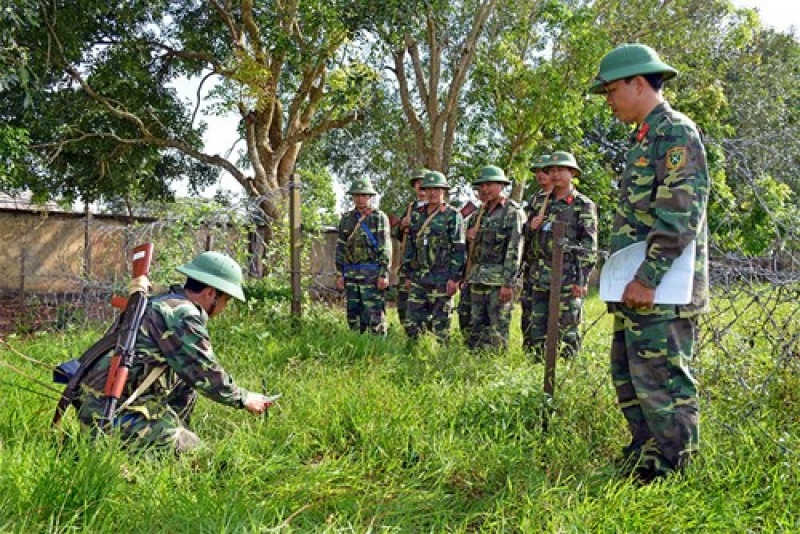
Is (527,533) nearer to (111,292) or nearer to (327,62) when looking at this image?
(111,292)

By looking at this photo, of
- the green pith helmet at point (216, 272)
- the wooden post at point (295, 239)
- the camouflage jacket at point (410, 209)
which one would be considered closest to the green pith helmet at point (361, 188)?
the camouflage jacket at point (410, 209)

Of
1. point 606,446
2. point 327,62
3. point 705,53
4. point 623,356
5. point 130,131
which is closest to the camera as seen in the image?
point 623,356

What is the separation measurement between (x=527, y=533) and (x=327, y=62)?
33.2 feet

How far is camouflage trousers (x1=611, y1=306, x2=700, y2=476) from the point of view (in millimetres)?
3008

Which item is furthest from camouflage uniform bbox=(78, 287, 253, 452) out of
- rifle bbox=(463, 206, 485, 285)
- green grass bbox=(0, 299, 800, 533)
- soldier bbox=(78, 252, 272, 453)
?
rifle bbox=(463, 206, 485, 285)

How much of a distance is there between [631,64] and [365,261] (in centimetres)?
447

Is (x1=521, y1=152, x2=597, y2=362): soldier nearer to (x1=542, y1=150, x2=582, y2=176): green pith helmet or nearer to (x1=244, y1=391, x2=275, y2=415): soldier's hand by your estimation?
(x1=542, y1=150, x2=582, y2=176): green pith helmet

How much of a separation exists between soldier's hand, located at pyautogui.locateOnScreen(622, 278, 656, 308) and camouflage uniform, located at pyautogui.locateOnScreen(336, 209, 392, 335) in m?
4.22

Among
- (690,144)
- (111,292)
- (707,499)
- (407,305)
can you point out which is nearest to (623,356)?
(707,499)

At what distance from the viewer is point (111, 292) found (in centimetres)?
701

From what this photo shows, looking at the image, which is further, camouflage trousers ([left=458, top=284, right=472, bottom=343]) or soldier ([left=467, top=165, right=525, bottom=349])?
camouflage trousers ([left=458, top=284, right=472, bottom=343])

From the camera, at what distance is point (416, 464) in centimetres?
319

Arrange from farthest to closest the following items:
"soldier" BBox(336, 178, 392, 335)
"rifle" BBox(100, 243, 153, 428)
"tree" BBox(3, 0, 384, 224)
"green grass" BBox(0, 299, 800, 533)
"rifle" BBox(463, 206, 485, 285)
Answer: "tree" BBox(3, 0, 384, 224)
"soldier" BBox(336, 178, 392, 335)
"rifle" BBox(463, 206, 485, 285)
"rifle" BBox(100, 243, 153, 428)
"green grass" BBox(0, 299, 800, 533)

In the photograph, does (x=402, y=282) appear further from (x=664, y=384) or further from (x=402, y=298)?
(x=664, y=384)
